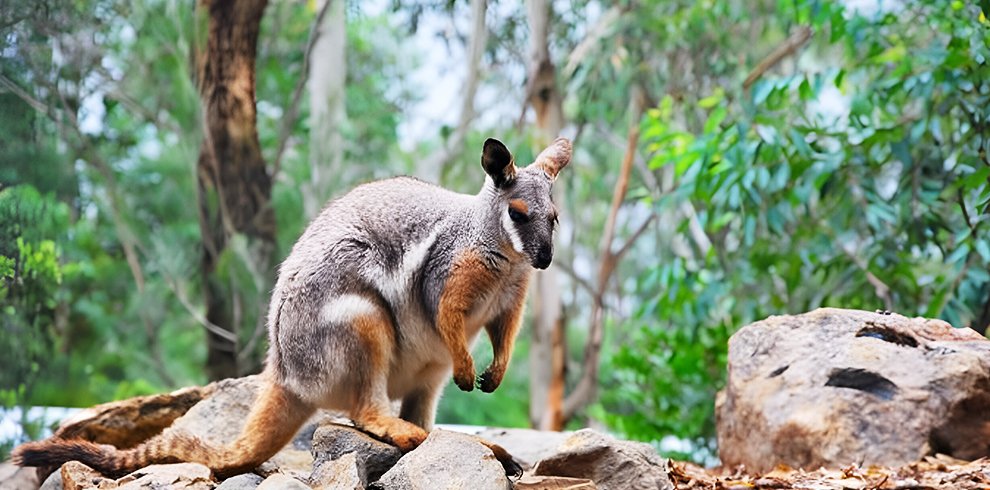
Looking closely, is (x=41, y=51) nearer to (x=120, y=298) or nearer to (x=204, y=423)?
(x=204, y=423)

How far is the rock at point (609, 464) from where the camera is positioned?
3566mm

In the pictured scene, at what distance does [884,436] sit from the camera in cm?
422

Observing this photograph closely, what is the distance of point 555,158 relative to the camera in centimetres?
389

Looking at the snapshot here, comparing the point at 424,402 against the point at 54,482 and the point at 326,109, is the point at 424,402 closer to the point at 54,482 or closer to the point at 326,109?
the point at 54,482

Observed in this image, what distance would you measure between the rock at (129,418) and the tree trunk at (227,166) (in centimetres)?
266

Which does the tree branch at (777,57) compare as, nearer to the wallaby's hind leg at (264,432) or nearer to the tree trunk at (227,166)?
the tree trunk at (227,166)

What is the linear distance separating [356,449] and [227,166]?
185 inches

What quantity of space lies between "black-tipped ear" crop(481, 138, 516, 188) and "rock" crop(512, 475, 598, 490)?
1.08m

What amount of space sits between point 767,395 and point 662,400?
3.25 meters

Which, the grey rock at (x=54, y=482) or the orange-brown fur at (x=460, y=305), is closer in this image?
the orange-brown fur at (x=460, y=305)

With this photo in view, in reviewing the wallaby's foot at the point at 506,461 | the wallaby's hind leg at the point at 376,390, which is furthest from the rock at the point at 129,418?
the wallaby's foot at the point at 506,461

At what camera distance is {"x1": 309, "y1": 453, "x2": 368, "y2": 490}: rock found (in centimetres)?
316

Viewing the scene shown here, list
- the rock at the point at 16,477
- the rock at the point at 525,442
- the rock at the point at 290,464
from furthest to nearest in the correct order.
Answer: the rock at the point at 525,442
the rock at the point at 16,477
the rock at the point at 290,464

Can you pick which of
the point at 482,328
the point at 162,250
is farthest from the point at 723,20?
the point at 482,328
